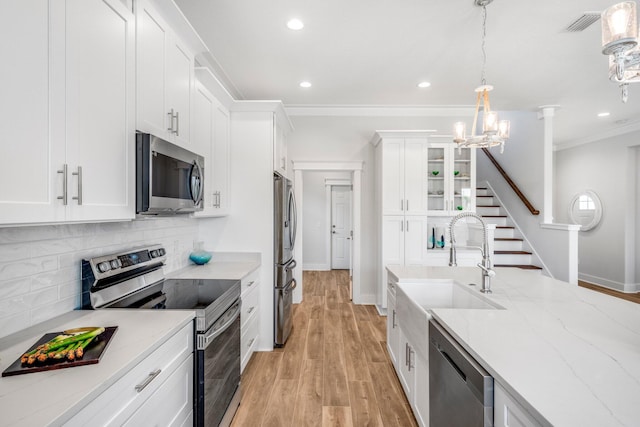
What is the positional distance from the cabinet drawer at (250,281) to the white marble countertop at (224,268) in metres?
0.05

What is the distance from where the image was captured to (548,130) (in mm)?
4441

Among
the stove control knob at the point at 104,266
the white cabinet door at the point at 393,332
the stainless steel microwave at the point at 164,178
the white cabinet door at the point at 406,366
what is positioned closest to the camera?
the stainless steel microwave at the point at 164,178

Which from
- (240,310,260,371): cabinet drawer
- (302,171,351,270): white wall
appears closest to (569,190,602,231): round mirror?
(302,171,351,270): white wall

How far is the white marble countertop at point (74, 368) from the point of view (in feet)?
2.49

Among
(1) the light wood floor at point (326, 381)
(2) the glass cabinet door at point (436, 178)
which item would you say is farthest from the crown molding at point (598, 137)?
(1) the light wood floor at point (326, 381)

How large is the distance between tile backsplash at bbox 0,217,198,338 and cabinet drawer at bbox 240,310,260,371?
118 cm

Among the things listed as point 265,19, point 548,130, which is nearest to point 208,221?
point 265,19

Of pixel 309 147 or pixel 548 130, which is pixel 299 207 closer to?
pixel 309 147

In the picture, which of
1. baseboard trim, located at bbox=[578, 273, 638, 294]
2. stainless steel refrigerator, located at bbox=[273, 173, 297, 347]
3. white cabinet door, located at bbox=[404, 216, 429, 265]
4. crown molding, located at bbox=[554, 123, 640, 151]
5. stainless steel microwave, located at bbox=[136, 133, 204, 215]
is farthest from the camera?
baseboard trim, located at bbox=[578, 273, 638, 294]

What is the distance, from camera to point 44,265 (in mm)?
1353

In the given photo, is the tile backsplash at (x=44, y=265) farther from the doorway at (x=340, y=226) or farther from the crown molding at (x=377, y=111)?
the doorway at (x=340, y=226)

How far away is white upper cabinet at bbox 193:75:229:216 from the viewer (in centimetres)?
232

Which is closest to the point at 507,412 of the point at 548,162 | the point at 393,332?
the point at 393,332

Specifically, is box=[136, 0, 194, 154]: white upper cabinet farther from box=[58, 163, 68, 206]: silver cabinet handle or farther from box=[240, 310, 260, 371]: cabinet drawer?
box=[240, 310, 260, 371]: cabinet drawer
